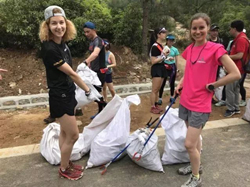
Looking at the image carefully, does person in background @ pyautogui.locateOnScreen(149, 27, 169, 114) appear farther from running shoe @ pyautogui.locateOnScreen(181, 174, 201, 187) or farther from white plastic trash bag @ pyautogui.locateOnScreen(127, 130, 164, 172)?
running shoe @ pyautogui.locateOnScreen(181, 174, 201, 187)

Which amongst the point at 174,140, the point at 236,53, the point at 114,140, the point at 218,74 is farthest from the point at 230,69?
the point at 218,74

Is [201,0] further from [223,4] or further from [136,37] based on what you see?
[136,37]

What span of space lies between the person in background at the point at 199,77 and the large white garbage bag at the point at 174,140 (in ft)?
1.26

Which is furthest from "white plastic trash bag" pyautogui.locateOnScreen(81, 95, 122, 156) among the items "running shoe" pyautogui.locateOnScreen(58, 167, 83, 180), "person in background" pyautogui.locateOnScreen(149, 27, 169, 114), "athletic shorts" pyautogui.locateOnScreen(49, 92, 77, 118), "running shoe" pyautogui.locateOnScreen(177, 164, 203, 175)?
"person in background" pyautogui.locateOnScreen(149, 27, 169, 114)

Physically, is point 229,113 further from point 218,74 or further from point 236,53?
point 236,53

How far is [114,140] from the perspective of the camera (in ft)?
8.51

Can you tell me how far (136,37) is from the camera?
8.32 m

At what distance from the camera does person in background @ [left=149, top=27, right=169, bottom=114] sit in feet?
13.3

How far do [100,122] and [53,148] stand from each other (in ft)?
2.18

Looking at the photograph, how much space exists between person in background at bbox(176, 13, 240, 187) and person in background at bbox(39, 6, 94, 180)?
1.10m

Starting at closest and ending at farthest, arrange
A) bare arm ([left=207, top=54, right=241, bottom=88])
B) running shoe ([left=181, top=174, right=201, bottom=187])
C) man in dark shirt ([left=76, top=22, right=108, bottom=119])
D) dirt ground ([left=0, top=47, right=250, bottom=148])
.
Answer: bare arm ([left=207, top=54, right=241, bottom=88])
running shoe ([left=181, top=174, right=201, bottom=187])
man in dark shirt ([left=76, top=22, right=108, bottom=119])
dirt ground ([left=0, top=47, right=250, bottom=148])

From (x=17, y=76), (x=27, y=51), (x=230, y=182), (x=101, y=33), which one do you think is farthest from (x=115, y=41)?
(x=230, y=182)

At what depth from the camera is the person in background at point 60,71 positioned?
2027mm

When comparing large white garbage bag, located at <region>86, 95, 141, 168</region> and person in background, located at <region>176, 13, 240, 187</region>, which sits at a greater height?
person in background, located at <region>176, 13, 240, 187</region>
